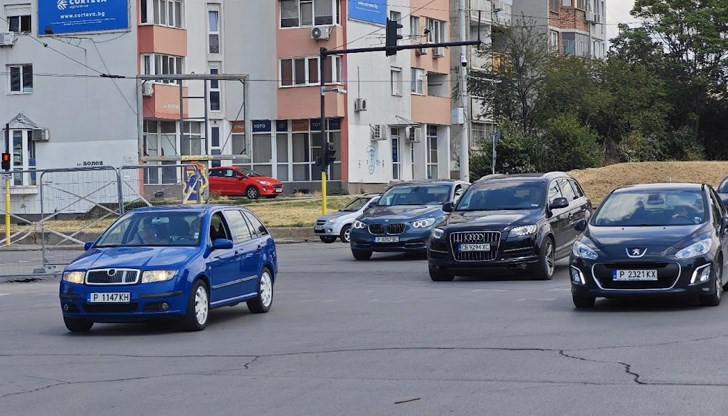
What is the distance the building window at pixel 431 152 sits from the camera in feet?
230

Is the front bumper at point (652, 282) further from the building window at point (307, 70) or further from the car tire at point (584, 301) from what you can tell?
the building window at point (307, 70)

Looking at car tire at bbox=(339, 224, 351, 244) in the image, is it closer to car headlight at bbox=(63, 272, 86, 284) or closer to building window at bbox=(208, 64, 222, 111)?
car headlight at bbox=(63, 272, 86, 284)

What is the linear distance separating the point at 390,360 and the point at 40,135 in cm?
4849

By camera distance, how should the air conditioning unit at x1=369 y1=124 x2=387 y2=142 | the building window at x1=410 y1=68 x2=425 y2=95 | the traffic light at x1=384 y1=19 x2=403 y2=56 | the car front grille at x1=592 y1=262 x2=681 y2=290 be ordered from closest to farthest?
1. the car front grille at x1=592 y1=262 x2=681 y2=290
2. the traffic light at x1=384 y1=19 x2=403 y2=56
3. the air conditioning unit at x1=369 y1=124 x2=387 y2=142
4. the building window at x1=410 y1=68 x2=425 y2=95

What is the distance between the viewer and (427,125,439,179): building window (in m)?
70.1

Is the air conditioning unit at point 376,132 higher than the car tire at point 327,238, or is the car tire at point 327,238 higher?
the air conditioning unit at point 376,132

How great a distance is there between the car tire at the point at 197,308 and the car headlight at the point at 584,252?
4.51m

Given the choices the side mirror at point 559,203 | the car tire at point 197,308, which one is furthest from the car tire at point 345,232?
the car tire at point 197,308

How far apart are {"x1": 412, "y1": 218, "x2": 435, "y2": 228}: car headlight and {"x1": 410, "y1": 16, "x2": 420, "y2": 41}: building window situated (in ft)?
136

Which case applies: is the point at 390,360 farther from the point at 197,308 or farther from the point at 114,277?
the point at 114,277

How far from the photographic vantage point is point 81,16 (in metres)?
57.6

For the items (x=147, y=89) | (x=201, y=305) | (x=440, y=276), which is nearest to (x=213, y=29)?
(x=147, y=89)

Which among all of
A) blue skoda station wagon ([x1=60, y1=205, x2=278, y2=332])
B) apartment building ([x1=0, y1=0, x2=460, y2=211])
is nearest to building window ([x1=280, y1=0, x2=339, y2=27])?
apartment building ([x1=0, y1=0, x2=460, y2=211])

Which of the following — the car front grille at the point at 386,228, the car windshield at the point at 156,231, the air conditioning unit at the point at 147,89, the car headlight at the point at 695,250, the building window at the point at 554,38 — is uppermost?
the building window at the point at 554,38
